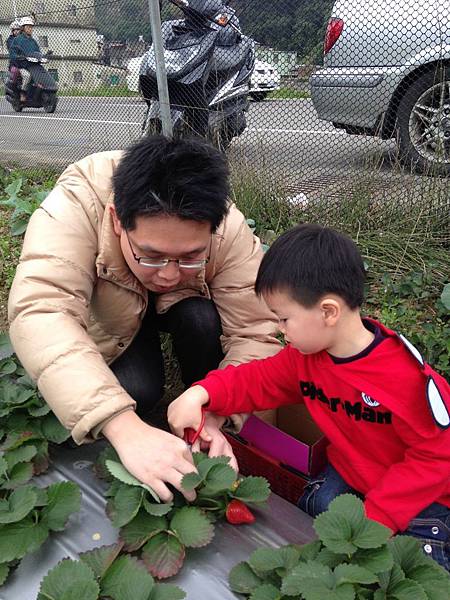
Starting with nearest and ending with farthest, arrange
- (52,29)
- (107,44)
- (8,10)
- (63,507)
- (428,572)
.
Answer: (428,572) → (63,507) → (107,44) → (52,29) → (8,10)

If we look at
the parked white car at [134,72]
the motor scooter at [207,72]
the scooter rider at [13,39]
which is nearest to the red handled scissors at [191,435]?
the motor scooter at [207,72]

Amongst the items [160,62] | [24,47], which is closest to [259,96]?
[160,62]

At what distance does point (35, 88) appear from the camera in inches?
248

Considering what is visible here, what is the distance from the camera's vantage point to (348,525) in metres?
1.21

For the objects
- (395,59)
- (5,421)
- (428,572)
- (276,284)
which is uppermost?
(395,59)

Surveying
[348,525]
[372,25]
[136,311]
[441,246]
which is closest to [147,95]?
[372,25]

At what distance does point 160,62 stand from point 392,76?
119 centimetres

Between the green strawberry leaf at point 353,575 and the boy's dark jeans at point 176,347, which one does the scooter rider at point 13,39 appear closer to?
the boy's dark jeans at point 176,347

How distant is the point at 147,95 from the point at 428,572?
3695mm

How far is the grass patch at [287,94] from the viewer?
3.23m

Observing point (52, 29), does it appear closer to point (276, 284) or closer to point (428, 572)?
point (276, 284)

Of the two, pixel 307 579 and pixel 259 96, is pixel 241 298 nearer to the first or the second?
pixel 307 579

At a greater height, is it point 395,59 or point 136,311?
point 395,59

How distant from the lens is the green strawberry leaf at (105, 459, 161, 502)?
52.5 inches
